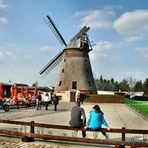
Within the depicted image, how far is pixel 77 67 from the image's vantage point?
7306cm

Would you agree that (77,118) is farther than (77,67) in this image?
No

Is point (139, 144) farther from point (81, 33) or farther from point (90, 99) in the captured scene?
point (81, 33)

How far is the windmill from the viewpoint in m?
72.8

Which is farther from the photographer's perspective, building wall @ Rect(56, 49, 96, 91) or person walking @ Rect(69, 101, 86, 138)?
building wall @ Rect(56, 49, 96, 91)

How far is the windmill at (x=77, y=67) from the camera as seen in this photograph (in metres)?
72.8

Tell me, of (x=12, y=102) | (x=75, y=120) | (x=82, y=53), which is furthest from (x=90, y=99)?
(x=75, y=120)

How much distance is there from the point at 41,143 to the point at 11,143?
108 centimetres

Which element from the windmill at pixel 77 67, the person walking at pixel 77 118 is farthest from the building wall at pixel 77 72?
the person walking at pixel 77 118

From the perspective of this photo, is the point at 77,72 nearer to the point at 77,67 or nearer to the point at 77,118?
the point at 77,67

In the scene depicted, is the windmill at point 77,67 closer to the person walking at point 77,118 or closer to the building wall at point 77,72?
the building wall at point 77,72

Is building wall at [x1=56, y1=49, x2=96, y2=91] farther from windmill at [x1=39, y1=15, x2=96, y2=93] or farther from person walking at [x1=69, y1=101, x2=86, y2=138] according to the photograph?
person walking at [x1=69, y1=101, x2=86, y2=138]

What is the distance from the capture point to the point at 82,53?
73.4m

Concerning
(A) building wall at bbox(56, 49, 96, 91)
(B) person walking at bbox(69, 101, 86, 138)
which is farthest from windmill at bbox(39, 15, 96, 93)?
(B) person walking at bbox(69, 101, 86, 138)

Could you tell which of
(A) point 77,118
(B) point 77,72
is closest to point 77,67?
(B) point 77,72
